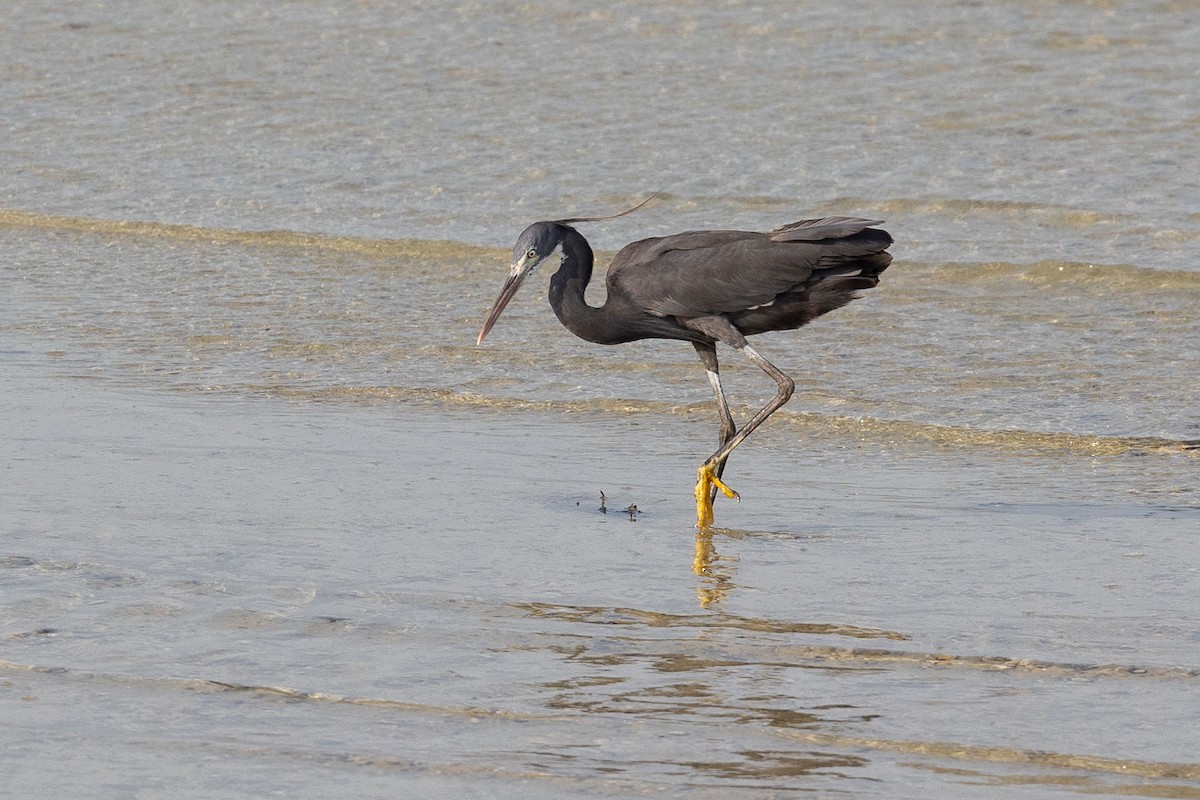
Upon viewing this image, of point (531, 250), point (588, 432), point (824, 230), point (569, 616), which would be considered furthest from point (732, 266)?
point (569, 616)

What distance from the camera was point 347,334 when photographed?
373 inches

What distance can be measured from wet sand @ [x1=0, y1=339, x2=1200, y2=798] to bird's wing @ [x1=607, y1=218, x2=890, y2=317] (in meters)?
0.69

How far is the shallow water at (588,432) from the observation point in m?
4.48

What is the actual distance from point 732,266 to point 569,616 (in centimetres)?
201

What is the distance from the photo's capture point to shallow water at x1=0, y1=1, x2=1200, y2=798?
14.7ft

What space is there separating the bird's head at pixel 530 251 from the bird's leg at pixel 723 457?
0.86m

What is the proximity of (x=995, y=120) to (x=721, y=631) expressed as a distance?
9462 millimetres

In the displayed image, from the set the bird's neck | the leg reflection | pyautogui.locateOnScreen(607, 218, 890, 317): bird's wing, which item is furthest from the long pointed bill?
the leg reflection

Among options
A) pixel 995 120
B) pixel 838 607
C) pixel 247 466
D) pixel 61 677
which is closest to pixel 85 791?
pixel 61 677

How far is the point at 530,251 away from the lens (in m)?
7.28

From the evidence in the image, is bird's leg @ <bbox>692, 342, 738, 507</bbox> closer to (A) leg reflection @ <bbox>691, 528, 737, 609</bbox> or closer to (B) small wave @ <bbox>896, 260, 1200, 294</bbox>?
(A) leg reflection @ <bbox>691, 528, 737, 609</bbox>

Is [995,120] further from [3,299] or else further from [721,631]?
[721,631]

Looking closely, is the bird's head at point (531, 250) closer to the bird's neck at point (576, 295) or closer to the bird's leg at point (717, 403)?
the bird's neck at point (576, 295)

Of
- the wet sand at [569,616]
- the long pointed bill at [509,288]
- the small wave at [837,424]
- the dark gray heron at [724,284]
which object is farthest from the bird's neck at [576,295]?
the small wave at [837,424]
